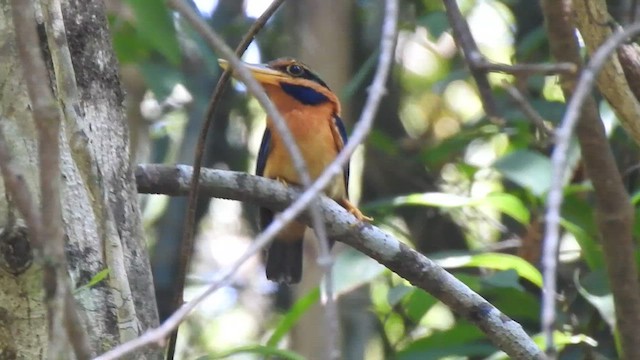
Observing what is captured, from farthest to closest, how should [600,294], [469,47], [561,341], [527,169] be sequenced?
[527,169]
[600,294]
[561,341]
[469,47]

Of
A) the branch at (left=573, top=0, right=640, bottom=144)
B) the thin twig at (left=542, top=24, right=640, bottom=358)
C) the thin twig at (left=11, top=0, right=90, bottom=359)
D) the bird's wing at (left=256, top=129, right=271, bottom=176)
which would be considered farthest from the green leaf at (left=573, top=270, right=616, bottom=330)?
the thin twig at (left=11, top=0, right=90, bottom=359)

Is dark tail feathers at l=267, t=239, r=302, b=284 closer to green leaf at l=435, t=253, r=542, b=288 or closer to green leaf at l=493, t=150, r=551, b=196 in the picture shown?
green leaf at l=435, t=253, r=542, b=288

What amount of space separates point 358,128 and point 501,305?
3.04 metres

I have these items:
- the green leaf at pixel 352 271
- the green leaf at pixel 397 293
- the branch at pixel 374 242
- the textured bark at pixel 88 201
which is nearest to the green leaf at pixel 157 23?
the branch at pixel 374 242

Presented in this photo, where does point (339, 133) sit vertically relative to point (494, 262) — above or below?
above

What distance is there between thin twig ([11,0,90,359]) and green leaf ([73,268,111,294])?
679mm

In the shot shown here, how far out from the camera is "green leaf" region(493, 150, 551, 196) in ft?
14.6

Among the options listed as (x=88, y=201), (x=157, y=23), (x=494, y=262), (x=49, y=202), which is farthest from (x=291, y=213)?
(x=494, y=262)

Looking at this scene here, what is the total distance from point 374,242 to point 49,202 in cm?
189

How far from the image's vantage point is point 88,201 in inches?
90.6

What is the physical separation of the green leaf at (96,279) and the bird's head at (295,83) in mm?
2898

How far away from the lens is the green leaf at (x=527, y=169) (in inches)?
175

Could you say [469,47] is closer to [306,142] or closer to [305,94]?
[306,142]

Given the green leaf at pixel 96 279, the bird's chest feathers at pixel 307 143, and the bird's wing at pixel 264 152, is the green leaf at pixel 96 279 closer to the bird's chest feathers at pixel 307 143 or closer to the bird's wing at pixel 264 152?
the bird's chest feathers at pixel 307 143
